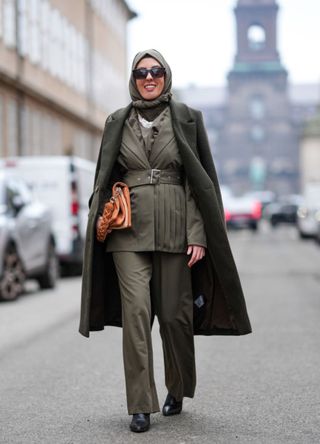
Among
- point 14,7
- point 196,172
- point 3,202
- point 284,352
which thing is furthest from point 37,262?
point 14,7

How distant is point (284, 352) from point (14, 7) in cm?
2667

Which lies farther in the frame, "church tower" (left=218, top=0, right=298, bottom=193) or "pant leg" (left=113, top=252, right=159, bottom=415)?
"church tower" (left=218, top=0, right=298, bottom=193)

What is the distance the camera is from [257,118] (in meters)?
132

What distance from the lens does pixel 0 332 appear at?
1056 cm

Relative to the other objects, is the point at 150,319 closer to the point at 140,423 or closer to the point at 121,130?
the point at 140,423

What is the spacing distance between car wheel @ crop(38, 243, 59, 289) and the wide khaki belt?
33.3 ft

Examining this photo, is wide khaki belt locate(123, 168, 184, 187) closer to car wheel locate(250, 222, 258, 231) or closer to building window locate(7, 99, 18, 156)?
building window locate(7, 99, 18, 156)

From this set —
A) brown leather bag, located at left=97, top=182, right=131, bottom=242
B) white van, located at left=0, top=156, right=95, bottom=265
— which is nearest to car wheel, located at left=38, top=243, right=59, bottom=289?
white van, located at left=0, top=156, right=95, bottom=265

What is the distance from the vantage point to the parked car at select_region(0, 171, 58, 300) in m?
13.9

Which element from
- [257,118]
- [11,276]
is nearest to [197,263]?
[11,276]

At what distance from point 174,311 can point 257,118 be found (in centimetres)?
12686

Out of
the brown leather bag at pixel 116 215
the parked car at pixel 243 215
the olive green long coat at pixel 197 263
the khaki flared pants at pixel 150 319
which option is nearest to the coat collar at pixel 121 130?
the olive green long coat at pixel 197 263

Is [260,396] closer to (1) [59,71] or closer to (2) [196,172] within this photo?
(2) [196,172]

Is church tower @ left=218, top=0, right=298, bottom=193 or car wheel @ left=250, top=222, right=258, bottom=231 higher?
church tower @ left=218, top=0, right=298, bottom=193
